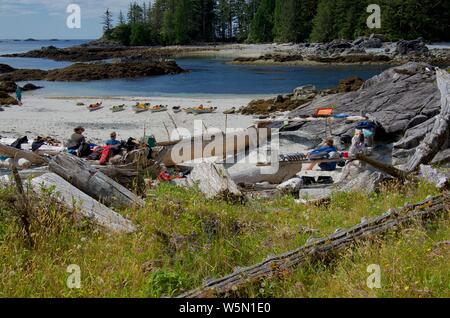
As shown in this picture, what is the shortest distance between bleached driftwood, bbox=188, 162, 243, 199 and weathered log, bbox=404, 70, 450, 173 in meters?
4.72

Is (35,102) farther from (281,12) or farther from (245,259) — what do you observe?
(281,12)

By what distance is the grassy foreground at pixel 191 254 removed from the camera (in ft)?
13.0

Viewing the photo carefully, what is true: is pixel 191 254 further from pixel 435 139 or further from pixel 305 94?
pixel 305 94

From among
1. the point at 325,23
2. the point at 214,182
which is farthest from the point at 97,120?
the point at 325,23

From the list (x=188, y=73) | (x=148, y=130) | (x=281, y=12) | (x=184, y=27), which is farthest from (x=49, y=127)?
(x=184, y=27)

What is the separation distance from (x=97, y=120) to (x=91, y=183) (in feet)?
68.4

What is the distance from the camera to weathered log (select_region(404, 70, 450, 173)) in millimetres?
11320

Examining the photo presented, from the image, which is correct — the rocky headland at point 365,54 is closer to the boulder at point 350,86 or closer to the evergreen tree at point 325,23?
the evergreen tree at point 325,23

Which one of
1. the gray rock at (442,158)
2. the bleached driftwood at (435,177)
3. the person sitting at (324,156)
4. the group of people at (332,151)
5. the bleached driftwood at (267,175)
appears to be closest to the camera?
the bleached driftwood at (435,177)

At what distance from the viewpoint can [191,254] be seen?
4910mm

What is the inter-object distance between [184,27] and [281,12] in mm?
28186

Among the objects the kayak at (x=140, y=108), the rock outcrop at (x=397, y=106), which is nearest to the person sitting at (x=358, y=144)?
the rock outcrop at (x=397, y=106)

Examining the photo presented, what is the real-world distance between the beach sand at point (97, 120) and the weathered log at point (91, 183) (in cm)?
1379

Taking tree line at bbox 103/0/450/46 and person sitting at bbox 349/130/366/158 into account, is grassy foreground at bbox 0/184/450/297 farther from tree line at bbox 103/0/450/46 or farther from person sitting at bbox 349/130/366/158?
tree line at bbox 103/0/450/46
